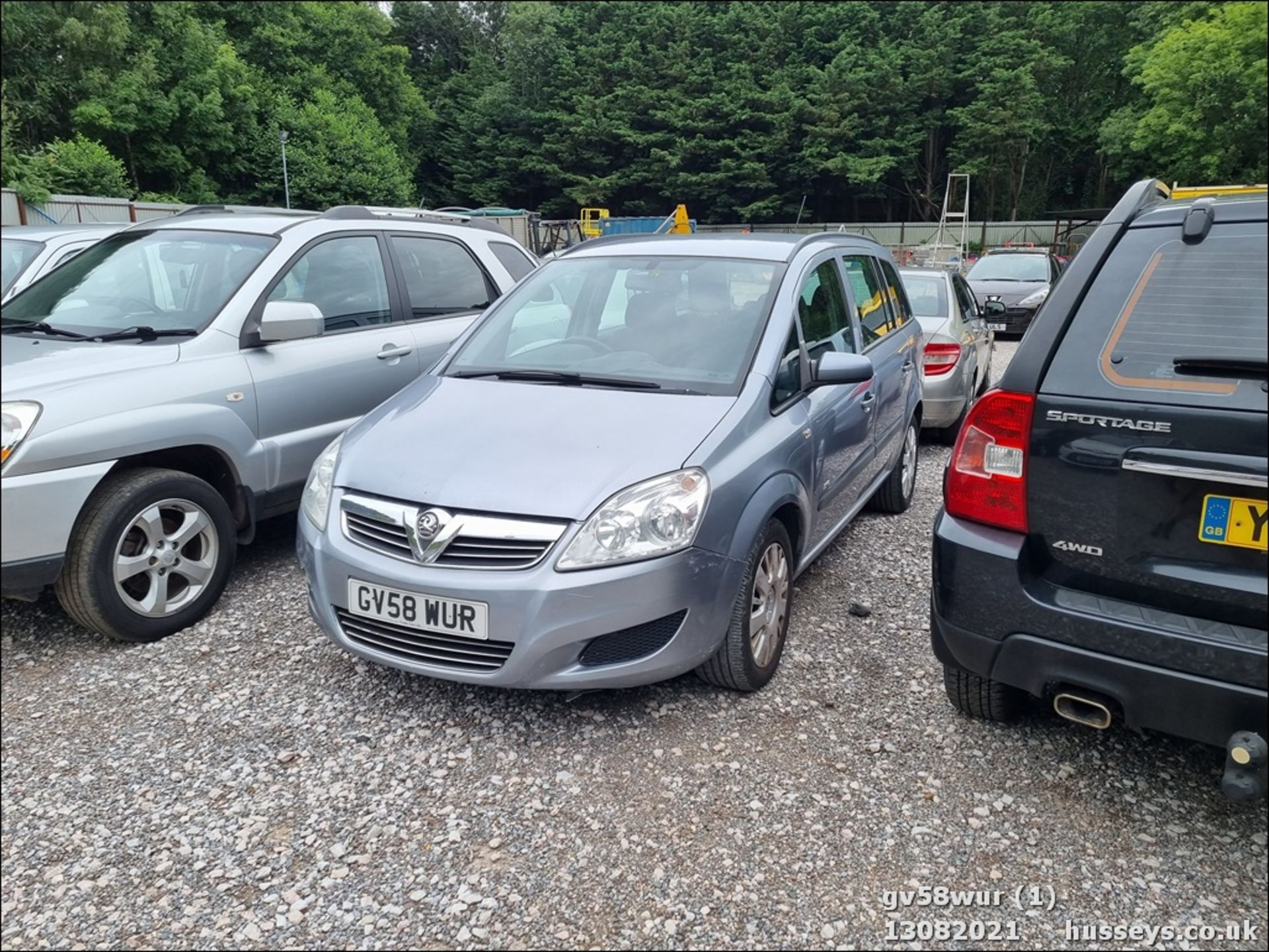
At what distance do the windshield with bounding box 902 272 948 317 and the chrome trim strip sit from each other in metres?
5.69

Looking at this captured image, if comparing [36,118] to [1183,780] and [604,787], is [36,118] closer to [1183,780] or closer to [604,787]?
[604,787]

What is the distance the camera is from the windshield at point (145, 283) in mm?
4012

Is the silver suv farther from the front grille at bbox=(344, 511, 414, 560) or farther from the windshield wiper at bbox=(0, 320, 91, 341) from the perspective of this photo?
the front grille at bbox=(344, 511, 414, 560)

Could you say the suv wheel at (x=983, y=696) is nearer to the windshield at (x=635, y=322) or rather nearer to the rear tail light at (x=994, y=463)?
the rear tail light at (x=994, y=463)

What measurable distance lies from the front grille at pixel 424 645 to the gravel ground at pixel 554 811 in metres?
0.30

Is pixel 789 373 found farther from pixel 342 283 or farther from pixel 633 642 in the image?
pixel 342 283

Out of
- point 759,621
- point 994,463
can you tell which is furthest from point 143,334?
point 994,463

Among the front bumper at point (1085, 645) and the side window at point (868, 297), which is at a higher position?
the side window at point (868, 297)

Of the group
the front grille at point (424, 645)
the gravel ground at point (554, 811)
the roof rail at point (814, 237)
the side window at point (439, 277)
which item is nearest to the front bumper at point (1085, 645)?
the gravel ground at point (554, 811)

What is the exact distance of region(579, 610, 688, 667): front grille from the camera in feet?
9.32

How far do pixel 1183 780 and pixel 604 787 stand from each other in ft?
5.99

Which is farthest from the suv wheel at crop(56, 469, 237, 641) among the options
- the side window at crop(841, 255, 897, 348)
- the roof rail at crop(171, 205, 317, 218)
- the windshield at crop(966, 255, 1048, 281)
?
the windshield at crop(966, 255, 1048, 281)

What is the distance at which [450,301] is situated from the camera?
217 inches

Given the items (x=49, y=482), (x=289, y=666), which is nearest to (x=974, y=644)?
(x=289, y=666)
